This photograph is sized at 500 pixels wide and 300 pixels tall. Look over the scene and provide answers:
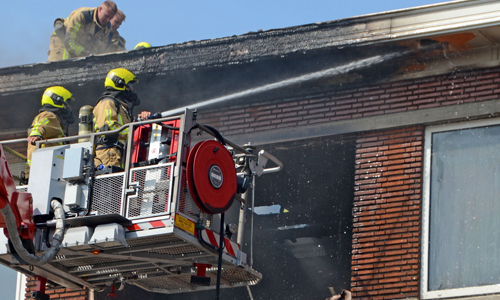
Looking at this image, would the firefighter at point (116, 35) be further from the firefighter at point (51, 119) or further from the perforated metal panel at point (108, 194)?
the perforated metal panel at point (108, 194)

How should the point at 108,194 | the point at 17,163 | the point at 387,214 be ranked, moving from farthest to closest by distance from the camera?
1. the point at 387,214
2. the point at 17,163
3. the point at 108,194

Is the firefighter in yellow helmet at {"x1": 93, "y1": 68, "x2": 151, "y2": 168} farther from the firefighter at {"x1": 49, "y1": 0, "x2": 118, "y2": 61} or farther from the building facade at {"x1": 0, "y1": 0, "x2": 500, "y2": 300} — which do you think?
the firefighter at {"x1": 49, "y1": 0, "x2": 118, "y2": 61}

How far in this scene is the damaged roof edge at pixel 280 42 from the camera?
420 inches

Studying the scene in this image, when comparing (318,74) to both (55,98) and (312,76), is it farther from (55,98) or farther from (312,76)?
(55,98)

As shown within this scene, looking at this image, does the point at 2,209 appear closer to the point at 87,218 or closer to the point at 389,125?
the point at 87,218

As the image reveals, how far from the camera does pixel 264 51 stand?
Answer: 38.7 ft

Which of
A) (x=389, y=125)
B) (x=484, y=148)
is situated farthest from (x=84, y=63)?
(x=484, y=148)

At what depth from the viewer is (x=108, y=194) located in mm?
8641

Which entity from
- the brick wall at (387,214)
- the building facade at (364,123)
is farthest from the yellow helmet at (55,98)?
the brick wall at (387,214)

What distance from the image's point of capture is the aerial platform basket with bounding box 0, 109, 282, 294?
329 inches

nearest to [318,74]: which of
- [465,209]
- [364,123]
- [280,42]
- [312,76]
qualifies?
[312,76]

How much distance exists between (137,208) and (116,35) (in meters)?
6.69

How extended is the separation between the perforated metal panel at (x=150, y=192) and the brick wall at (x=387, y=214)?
3346 mm

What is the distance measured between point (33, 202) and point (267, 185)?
5157 mm
